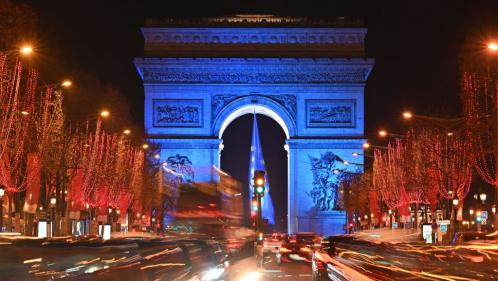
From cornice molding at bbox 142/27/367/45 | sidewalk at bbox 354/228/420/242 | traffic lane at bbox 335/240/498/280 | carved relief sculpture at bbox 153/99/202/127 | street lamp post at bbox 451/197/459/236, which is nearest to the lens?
traffic lane at bbox 335/240/498/280

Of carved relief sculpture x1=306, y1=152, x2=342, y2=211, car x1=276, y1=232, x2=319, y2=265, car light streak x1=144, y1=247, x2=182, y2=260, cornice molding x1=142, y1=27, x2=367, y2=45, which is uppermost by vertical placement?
cornice molding x1=142, y1=27, x2=367, y2=45

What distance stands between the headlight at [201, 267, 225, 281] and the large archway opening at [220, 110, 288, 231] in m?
106

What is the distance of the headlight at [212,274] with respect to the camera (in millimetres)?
10105

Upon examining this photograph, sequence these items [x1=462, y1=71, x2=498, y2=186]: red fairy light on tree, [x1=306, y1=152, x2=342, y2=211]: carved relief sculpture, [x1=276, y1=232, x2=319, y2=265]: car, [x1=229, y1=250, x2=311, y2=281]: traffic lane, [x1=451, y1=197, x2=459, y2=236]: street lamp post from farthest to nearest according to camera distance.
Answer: [x1=306, y1=152, x2=342, y2=211]: carved relief sculpture → [x1=451, y1=197, x2=459, y2=236]: street lamp post → [x1=462, y1=71, x2=498, y2=186]: red fairy light on tree → [x1=276, y1=232, x2=319, y2=265]: car → [x1=229, y1=250, x2=311, y2=281]: traffic lane

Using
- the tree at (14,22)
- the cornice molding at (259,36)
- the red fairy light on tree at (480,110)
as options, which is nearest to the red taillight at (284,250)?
the red fairy light on tree at (480,110)

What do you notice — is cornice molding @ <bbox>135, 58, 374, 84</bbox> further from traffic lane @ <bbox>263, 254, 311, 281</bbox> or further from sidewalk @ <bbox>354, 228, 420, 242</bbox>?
traffic lane @ <bbox>263, 254, 311, 281</bbox>

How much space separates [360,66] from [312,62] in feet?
15.5

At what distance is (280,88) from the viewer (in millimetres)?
83062

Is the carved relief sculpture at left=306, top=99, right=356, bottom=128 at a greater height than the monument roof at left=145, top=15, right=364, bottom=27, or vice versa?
the monument roof at left=145, top=15, right=364, bottom=27

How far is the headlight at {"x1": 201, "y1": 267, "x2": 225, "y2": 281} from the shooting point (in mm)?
10105

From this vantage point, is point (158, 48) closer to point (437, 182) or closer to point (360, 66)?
point (360, 66)

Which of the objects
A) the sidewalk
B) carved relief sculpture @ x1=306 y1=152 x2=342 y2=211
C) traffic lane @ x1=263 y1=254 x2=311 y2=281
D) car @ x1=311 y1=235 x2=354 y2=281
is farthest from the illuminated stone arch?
car @ x1=311 y1=235 x2=354 y2=281

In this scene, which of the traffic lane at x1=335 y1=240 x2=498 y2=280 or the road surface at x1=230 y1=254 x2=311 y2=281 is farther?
the road surface at x1=230 y1=254 x2=311 y2=281

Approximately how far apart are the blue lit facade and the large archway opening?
35.2 meters
